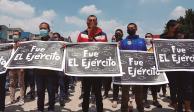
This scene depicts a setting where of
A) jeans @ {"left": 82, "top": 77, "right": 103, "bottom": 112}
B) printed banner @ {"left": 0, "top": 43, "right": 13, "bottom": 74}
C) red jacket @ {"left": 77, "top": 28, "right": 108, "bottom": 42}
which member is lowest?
jeans @ {"left": 82, "top": 77, "right": 103, "bottom": 112}

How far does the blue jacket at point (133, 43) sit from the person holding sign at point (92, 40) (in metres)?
0.64

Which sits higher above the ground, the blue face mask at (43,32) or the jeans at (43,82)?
the blue face mask at (43,32)

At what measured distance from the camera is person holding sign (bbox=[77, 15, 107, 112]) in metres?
7.92

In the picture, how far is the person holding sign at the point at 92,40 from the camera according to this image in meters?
7.92

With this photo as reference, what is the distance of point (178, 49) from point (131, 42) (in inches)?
43.6

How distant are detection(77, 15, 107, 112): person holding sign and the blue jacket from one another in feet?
2.10

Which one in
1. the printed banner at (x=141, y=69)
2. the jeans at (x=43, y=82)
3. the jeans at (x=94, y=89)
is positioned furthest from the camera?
the printed banner at (x=141, y=69)

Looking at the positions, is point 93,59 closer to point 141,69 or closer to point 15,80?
point 141,69

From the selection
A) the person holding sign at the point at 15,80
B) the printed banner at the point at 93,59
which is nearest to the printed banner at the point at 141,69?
the printed banner at the point at 93,59

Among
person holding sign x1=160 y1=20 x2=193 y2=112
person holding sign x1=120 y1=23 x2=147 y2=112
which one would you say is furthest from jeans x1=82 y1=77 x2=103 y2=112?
person holding sign x1=160 y1=20 x2=193 y2=112

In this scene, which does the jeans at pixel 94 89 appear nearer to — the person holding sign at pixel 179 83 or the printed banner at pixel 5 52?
the person holding sign at pixel 179 83

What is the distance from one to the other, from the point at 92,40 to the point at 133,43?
1.01 meters

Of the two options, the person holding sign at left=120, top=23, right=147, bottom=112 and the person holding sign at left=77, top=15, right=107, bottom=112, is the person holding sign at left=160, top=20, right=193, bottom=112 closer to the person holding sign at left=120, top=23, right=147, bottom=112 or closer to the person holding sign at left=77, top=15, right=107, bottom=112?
the person holding sign at left=120, top=23, right=147, bottom=112

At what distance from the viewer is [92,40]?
8.20 m
